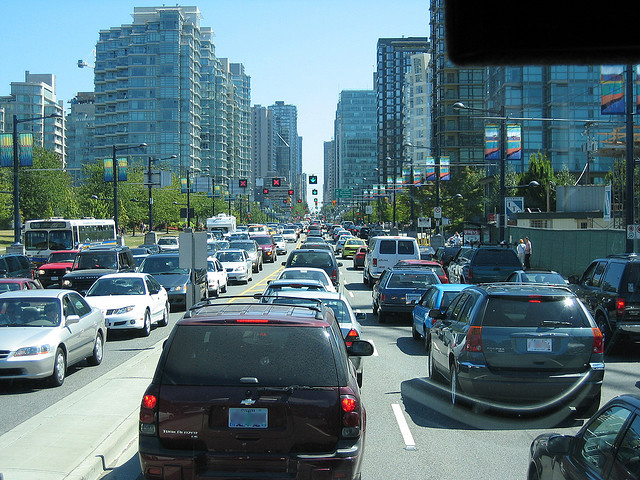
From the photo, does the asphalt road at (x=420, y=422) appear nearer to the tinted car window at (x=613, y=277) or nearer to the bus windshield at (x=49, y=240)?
the tinted car window at (x=613, y=277)

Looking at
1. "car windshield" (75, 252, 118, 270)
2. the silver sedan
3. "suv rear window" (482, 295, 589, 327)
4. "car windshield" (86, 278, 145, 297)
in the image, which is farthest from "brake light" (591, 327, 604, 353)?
"car windshield" (75, 252, 118, 270)

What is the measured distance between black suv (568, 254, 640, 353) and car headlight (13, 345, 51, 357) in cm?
1074

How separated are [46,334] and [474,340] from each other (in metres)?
6.93

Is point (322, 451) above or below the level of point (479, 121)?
below

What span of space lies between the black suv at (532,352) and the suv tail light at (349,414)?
4237 mm

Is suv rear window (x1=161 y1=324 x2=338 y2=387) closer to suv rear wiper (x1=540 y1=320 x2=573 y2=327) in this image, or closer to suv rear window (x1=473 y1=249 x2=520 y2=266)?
suv rear wiper (x1=540 y1=320 x2=573 y2=327)

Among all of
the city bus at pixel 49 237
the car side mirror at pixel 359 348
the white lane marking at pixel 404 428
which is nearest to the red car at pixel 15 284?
the white lane marking at pixel 404 428

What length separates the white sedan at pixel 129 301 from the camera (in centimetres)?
1831

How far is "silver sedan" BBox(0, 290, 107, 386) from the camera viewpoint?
11914 mm

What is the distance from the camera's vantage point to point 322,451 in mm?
5992

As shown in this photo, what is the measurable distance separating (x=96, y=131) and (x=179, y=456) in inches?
5883

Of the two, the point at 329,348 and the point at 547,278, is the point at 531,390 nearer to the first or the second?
the point at 329,348


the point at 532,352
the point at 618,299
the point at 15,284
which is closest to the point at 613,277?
the point at 618,299

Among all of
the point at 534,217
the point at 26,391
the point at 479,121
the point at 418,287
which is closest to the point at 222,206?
the point at 479,121
